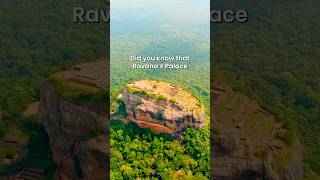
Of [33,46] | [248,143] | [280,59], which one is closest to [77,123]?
[248,143]

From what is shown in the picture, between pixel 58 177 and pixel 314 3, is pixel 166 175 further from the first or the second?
pixel 314 3

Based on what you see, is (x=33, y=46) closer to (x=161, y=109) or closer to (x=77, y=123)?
(x=77, y=123)

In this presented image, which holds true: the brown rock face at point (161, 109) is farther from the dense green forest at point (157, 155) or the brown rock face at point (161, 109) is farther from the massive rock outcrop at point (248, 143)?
the massive rock outcrop at point (248, 143)

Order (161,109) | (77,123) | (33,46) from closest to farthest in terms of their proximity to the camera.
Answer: (161,109)
(77,123)
(33,46)

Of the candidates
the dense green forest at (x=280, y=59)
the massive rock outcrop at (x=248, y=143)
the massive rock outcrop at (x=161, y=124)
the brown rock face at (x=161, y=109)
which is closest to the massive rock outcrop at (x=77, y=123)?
the massive rock outcrop at (x=161, y=124)

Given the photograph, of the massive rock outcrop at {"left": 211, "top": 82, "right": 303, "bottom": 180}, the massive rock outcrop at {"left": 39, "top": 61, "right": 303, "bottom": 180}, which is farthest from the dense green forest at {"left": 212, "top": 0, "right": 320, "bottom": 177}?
the massive rock outcrop at {"left": 39, "top": 61, "right": 303, "bottom": 180}

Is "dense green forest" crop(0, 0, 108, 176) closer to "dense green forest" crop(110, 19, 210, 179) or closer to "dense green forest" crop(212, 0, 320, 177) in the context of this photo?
"dense green forest" crop(110, 19, 210, 179)
